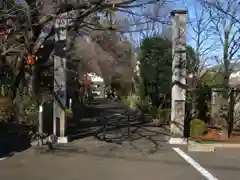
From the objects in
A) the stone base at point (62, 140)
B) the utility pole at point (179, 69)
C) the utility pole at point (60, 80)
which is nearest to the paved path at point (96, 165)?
the stone base at point (62, 140)

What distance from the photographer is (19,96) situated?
19766 mm

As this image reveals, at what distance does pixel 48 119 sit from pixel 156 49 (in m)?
11.8

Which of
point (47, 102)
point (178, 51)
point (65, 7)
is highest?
point (65, 7)

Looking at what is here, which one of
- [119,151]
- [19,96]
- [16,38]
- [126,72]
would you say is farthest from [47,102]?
[126,72]

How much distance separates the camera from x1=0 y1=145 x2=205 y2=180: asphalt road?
33.4ft

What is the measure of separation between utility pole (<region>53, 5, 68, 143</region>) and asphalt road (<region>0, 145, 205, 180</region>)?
6.95 feet

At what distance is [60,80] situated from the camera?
16.8 metres

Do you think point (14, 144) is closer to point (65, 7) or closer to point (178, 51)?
point (65, 7)

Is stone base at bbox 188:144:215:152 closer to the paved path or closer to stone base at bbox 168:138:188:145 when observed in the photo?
the paved path

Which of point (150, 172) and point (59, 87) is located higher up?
point (59, 87)

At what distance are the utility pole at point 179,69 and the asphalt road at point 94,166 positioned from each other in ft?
8.53

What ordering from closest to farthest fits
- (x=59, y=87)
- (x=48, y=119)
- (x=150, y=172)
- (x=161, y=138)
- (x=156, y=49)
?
(x=150, y=172) < (x=59, y=87) < (x=161, y=138) < (x=48, y=119) < (x=156, y=49)

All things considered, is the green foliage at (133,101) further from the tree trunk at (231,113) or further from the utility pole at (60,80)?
the utility pole at (60,80)

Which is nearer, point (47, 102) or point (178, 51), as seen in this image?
point (178, 51)
